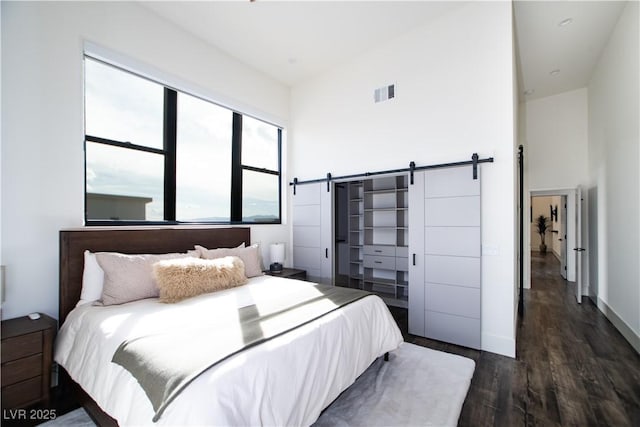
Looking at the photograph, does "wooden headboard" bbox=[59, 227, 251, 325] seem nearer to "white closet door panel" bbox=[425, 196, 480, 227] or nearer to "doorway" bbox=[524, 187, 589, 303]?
"white closet door panel" bbox=[425, 196, 480, 227]

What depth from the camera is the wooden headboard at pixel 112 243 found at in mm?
2367

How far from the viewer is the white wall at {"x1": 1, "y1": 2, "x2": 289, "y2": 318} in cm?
219

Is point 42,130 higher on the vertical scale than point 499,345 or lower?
higher

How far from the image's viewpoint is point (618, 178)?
3539mm

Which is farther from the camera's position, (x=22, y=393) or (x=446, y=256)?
(x=446, y=256)

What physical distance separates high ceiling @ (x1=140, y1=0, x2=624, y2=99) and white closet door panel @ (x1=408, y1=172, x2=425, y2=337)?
1.97 metres

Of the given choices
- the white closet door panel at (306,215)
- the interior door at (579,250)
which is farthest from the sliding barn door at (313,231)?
the interior door at (579,250)

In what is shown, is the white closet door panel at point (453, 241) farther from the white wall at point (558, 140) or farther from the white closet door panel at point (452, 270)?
the white wall at point (558, 140)

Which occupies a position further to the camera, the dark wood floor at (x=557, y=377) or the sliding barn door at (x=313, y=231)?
the sliding barn door at (x=313, y=231)

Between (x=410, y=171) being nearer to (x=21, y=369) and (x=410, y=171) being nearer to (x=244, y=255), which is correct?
(x=244, y=255)

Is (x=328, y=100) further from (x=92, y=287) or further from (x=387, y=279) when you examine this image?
(x=92, y=287)

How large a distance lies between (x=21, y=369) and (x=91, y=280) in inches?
27.2

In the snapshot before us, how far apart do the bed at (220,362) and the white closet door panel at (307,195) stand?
6.17 ft

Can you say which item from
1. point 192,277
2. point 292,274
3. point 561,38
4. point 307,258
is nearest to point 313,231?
point 307,258
